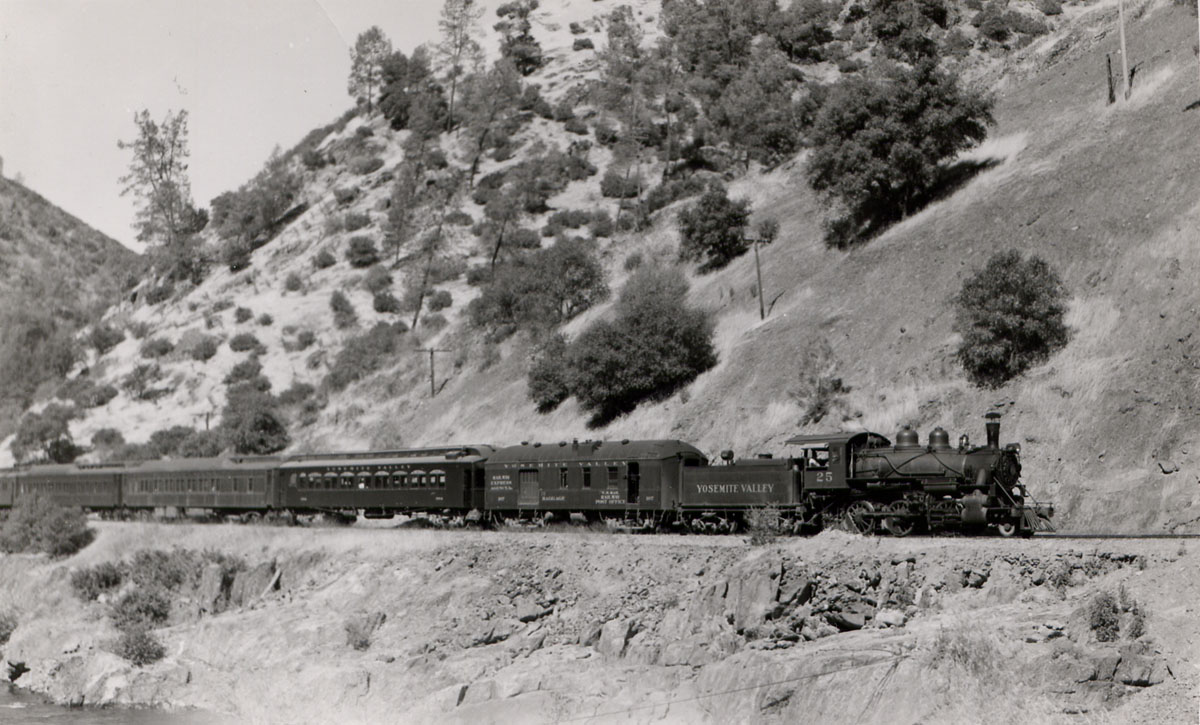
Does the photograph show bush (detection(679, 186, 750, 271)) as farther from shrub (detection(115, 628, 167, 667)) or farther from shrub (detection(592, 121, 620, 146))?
shrub (detection(115, 628, 167, 667))

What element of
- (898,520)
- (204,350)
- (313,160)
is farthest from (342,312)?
(898,520)

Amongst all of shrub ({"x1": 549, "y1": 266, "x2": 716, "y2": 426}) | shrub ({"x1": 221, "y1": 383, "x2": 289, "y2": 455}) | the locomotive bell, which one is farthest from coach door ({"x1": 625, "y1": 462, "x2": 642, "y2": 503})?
shrub ({"x1": 221, "y1": 383, "x2": 289, "y2": 455})

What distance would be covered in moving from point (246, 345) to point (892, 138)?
157 ft

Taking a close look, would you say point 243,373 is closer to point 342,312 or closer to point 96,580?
point 342,312

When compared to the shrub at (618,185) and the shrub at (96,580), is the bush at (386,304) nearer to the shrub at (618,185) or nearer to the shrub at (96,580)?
the shrub at (618,185)

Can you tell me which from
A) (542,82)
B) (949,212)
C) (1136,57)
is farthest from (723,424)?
(542,82)

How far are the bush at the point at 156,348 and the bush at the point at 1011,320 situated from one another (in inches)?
2448

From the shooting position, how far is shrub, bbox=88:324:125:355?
87000mm

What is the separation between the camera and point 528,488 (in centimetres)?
3709

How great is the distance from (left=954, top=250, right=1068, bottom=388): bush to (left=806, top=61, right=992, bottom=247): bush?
587 inches

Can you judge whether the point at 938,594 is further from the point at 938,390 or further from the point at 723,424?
the point at 723,424

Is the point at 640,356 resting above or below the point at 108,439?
above

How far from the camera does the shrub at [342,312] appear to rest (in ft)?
260

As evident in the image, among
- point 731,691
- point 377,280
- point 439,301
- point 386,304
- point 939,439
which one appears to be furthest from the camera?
point 377,280
